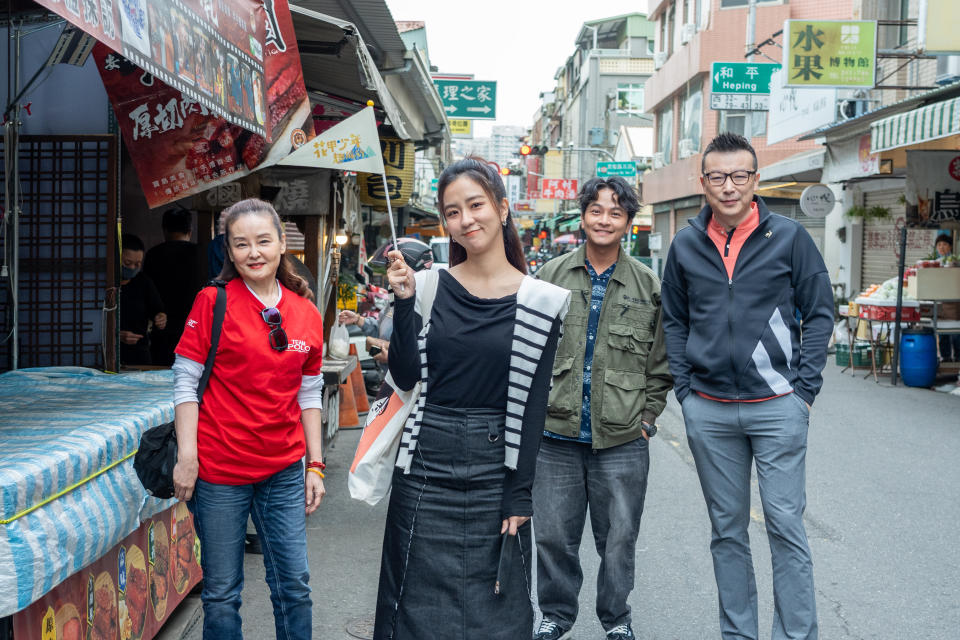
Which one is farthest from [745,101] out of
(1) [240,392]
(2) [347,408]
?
(1) [240,392]

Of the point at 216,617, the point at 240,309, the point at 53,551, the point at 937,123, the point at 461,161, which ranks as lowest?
the point at 216,617

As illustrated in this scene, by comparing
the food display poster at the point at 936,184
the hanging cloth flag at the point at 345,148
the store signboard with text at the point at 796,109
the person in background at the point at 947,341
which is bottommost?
the person in background at the point at 947,341

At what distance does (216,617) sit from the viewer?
329 cm

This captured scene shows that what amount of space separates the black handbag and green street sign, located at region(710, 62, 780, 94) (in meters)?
17.5

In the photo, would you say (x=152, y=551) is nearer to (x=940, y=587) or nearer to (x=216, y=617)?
(x=216, y=617)

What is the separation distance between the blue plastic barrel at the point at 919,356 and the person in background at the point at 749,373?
10355 mm

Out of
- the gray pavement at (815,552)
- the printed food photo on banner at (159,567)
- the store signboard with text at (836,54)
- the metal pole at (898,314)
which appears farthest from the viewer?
the store signboard with text at (836,54)

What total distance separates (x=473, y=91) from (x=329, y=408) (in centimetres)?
1636

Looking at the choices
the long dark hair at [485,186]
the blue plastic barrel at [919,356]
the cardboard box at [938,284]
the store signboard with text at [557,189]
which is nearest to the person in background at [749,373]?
the long dark hair at [485,186]

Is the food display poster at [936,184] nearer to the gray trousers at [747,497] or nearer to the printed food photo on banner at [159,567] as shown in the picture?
A: the gray trousers at [747,497]

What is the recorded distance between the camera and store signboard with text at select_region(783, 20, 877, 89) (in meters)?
14.6

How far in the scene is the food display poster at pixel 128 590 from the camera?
3066 millimetres

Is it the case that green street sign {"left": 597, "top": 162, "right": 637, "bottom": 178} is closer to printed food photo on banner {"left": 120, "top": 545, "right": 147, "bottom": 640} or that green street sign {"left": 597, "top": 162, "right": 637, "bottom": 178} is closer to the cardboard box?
the cardboard box

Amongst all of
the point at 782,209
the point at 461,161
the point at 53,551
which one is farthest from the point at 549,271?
the point at 782,209
